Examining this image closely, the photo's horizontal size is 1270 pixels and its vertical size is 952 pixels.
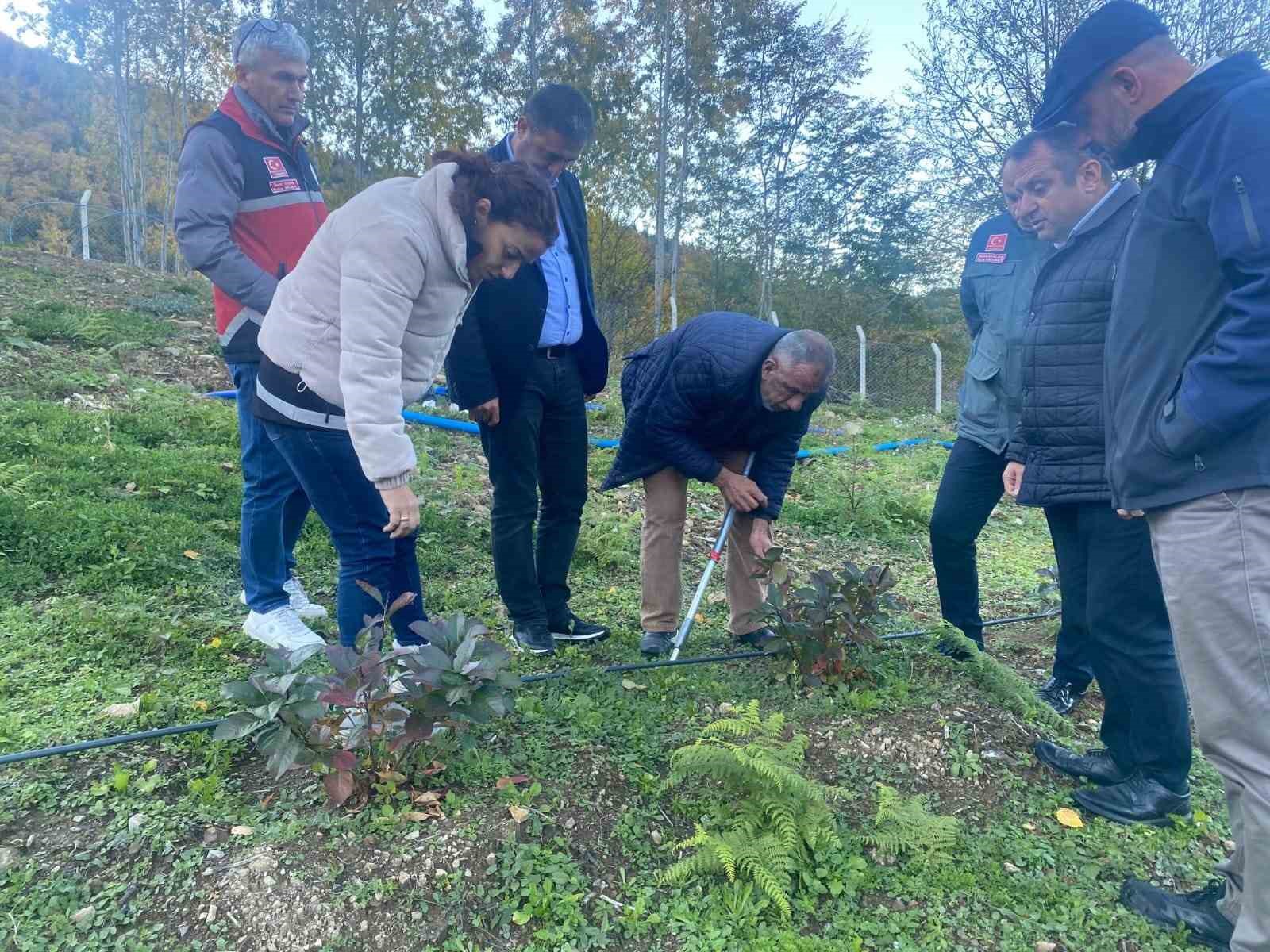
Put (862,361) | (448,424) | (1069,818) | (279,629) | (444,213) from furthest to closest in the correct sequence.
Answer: (862,361) < (448,424) < (279,629) < (1069,818) < (444,213)

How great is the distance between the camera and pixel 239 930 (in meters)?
1.83

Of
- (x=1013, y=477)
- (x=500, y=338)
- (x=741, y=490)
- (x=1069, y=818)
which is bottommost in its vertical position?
(x=1069, y=818)

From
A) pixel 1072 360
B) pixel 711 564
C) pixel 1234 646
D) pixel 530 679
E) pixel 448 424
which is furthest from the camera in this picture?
pixel 448 424

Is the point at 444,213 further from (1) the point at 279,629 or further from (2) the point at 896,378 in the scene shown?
(2) the point at 896,378

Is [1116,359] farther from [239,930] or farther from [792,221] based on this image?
[792,221]

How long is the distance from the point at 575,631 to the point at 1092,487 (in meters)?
2.06

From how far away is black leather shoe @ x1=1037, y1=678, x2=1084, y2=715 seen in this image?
3.18 metres

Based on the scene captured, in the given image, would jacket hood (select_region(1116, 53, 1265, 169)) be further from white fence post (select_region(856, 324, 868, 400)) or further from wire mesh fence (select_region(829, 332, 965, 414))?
wire mesh fence (select_region(829, 332, 965, 414))

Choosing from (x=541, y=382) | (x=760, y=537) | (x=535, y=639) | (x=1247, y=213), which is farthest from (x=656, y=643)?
(x=1247, y=213)

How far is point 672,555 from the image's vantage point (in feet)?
11.3

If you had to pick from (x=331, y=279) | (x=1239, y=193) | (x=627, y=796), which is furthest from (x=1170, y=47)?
(x=627, y=796)

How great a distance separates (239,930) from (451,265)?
1680 mm

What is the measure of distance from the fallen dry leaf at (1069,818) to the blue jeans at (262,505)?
9.11 feet

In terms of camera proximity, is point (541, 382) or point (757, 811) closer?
point (757, 811)
